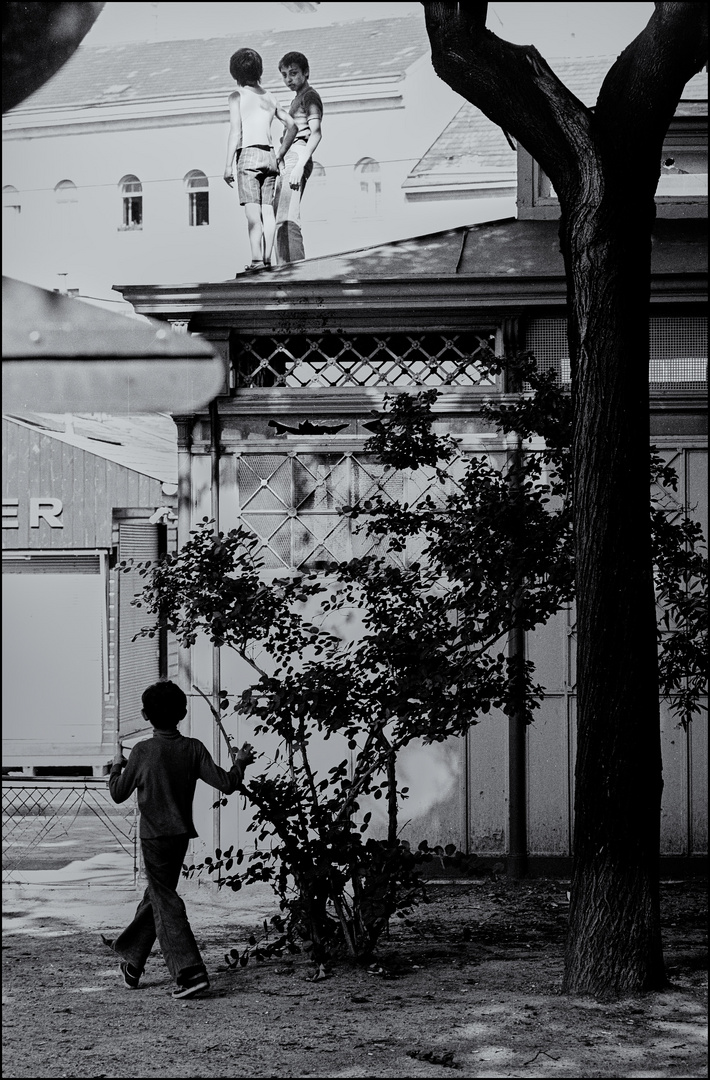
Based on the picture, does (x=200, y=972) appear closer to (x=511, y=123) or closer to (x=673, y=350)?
(x=511, y=123)

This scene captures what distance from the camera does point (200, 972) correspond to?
5812mm

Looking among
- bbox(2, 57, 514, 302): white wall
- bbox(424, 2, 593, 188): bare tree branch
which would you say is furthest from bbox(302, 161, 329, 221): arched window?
bbox(424, 2, 593, 188): bare tree branch

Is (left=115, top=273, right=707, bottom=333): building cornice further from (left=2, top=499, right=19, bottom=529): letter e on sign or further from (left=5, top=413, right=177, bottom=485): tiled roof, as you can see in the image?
(left=2, top=499, right=19, bottom=529): letter e on sign

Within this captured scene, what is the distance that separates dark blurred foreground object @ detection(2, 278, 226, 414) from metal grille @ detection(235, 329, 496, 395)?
72cm

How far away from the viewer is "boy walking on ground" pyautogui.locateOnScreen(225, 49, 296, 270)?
1177 centimetres

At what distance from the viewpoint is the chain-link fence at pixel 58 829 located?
9.31 metres

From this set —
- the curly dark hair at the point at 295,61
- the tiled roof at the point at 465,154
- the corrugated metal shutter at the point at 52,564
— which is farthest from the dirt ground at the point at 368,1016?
the tiled roof at the point at 465,154

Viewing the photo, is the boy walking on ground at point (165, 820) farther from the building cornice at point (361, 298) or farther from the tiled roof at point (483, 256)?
the tiled roof at point (483, 256)

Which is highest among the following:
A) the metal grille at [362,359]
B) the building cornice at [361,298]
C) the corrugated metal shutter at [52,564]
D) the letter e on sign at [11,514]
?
the building cornice at [361,298]

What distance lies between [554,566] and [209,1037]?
112 inches

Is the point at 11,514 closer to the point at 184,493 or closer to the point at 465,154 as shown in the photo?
the point at 184,493

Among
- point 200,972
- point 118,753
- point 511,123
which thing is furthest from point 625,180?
point 118,753

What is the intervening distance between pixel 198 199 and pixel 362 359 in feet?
50.6

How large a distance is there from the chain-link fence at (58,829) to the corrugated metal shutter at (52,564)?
2421 millimetres
